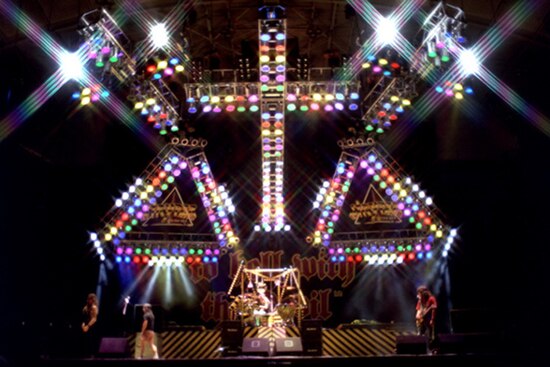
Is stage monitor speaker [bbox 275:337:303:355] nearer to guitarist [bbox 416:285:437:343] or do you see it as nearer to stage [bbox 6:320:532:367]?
stage [bbox 6:320:532:367]

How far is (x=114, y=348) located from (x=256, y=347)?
8.03 ft

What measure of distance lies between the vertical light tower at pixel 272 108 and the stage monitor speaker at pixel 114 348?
18.6 ft

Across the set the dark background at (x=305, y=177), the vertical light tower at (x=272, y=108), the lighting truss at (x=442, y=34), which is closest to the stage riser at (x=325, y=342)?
the dark background at (x=305, y=177)

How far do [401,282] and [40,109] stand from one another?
1121 cm

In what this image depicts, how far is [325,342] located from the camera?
13.4 m

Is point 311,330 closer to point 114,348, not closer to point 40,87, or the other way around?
point 114,348

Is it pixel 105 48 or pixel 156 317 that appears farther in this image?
pixel 156 317

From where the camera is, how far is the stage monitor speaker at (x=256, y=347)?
28.5 ft

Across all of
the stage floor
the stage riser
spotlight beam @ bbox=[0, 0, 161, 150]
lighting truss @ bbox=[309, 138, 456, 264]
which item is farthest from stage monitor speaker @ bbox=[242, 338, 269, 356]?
lighting truss @ bbox=[309, 138, 456, 264]

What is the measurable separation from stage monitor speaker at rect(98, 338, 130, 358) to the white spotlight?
5.68 m

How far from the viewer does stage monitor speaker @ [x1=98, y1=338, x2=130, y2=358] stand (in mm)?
8930

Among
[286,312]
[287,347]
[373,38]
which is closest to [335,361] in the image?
[287,347]

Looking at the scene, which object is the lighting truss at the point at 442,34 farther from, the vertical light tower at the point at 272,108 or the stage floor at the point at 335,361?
the stage floor at the point at 335,361

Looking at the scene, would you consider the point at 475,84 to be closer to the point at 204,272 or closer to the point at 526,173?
the point at 526,173
